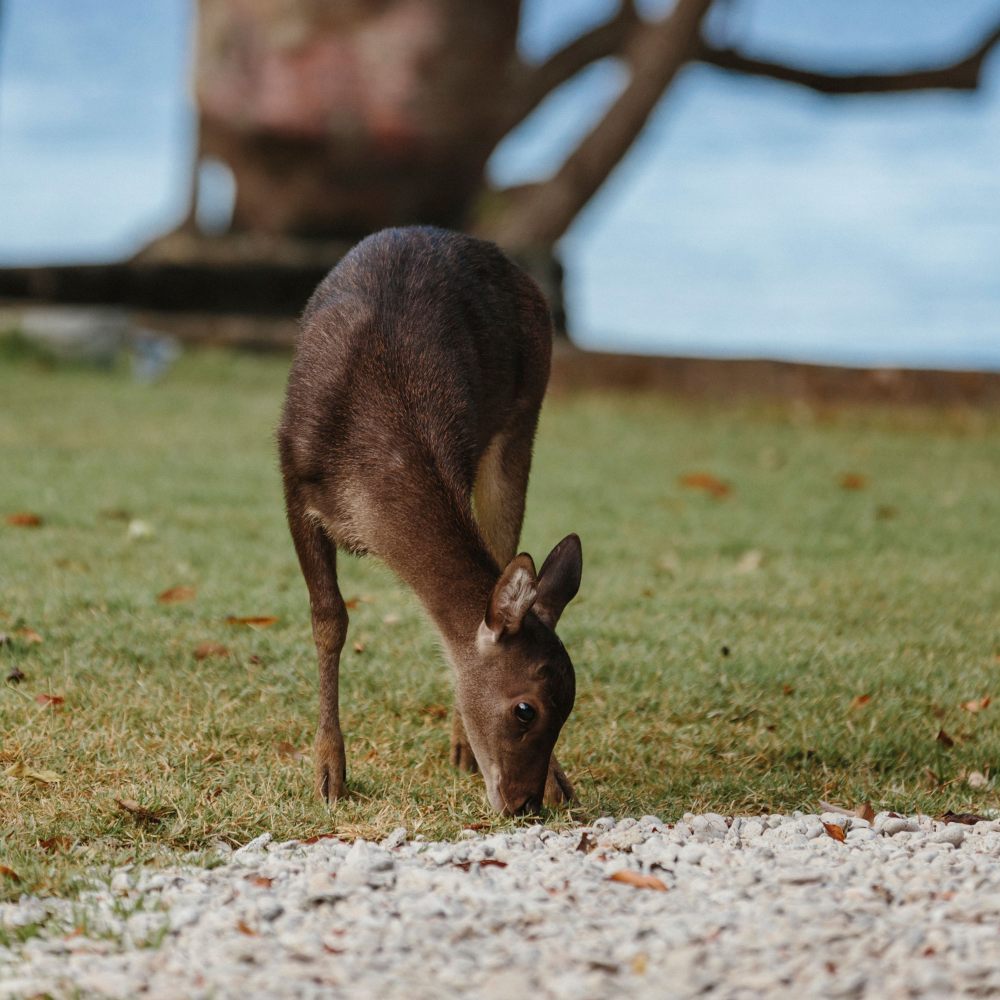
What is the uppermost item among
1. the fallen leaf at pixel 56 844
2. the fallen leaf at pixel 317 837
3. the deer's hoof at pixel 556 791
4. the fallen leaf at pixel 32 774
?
the fallen leaf at pixel 317 837

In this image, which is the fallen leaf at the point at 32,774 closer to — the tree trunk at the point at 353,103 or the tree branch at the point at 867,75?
the tree trunk at the point at 353,103

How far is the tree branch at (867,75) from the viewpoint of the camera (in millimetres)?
17984

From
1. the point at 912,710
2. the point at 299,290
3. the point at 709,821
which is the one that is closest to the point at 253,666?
the point at 709,821

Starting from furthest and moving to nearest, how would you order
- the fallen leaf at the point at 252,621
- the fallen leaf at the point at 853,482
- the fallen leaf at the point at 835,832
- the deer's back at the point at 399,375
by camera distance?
the fallen leaf at the point at 853,482 → the fallen leaf at the point at 252,621 → the deer's back at the point at 399,375 → the fallen leaf at the point at 835,832

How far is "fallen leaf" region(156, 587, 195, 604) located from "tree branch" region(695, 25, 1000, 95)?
1279cm

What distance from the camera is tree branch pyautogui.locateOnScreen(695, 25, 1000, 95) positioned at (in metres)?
18.0

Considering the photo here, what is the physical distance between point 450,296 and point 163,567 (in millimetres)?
2477

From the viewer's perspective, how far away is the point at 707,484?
9688mm

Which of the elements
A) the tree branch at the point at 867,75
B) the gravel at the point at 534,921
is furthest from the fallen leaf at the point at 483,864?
the tree branch at the point at 867,75

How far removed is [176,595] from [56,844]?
2431 millimetres

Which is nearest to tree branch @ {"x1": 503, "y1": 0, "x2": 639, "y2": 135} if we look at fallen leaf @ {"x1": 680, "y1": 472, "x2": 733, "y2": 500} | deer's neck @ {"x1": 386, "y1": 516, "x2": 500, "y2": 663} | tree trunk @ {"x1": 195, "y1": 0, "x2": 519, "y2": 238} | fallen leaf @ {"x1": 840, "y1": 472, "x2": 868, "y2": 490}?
tree trunk @ {"x1": 195, "y1": 0, "x2": 519, "y2": 238}

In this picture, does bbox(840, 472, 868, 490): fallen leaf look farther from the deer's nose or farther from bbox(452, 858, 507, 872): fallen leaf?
bbox(452, 858, 507, 872): fallen leaf

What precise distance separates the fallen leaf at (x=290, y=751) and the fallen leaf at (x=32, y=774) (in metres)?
0.70

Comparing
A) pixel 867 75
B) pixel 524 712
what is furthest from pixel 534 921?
pixel 867 75
